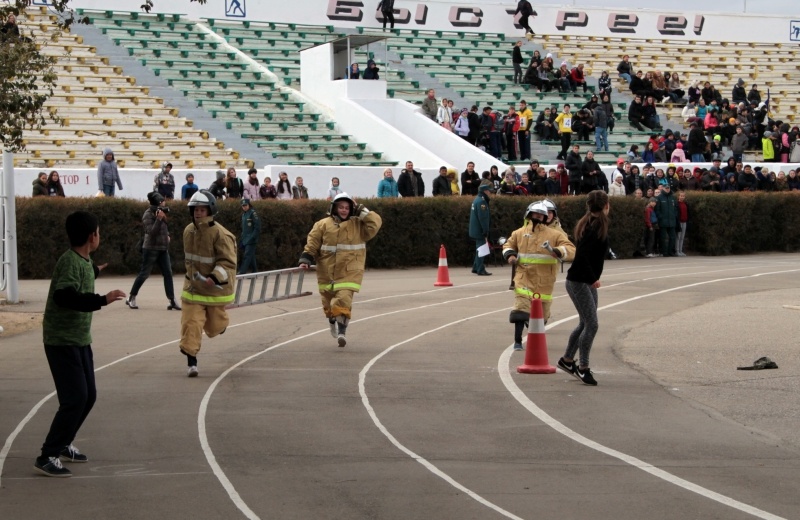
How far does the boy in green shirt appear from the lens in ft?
28.0

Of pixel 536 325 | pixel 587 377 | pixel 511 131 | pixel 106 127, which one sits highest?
pixel 106 127

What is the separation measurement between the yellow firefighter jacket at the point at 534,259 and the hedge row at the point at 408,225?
1271cm

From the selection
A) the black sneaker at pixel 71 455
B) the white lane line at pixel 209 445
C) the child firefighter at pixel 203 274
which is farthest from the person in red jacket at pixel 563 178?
the black sneaker at pixel 71 455

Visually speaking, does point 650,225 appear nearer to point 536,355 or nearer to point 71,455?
point 536,355

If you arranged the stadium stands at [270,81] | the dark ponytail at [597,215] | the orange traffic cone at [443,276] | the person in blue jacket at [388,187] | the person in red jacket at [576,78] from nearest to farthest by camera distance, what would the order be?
the dark ponytail at [597,215]
the orange traffic cone at [443,276]
the person in blue jacket at [388,187]
the stadium stands at [270,81]
the person in red jacket at [576,78]

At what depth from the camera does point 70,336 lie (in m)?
8.71

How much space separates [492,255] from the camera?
93.2ft

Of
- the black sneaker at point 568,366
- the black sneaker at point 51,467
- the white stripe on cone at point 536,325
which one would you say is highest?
the white stripe on cone at point 536,325

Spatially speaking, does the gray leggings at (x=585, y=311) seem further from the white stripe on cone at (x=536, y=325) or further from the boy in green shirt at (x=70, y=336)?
the boy in green shirt at (x=70, y=336)

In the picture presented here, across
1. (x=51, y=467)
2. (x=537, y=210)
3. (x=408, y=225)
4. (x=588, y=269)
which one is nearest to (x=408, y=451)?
(x=51, y=467)

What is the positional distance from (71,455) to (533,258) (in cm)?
681

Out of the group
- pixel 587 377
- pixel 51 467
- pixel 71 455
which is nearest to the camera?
pixel 51 467

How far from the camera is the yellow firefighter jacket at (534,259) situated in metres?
14.2

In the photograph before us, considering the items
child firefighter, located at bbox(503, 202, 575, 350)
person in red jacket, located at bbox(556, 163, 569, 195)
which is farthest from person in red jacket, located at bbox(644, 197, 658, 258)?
child firefighter, located at bbox(503, 202, 575, 350)
